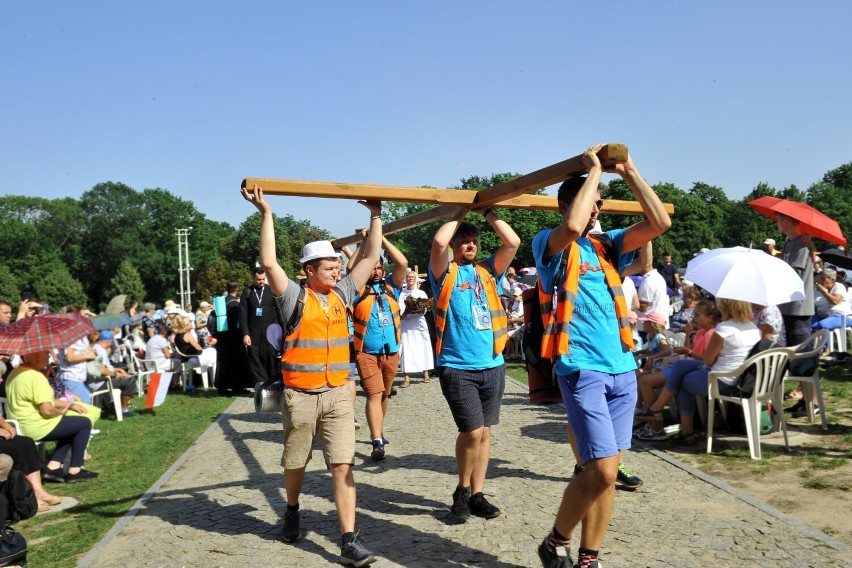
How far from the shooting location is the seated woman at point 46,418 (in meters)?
7.02

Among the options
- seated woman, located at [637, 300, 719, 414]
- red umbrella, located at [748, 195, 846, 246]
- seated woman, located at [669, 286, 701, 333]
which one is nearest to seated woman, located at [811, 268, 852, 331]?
seated woman, located at [669, 286, 701, 333]

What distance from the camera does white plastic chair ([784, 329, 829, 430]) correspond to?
7.41 meters

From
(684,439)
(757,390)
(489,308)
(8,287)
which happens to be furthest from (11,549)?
(8,287)

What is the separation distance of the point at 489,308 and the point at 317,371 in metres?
1.35

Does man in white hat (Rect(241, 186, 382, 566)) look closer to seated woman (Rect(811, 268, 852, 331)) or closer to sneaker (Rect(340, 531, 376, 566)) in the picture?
sneaker (Rect(340, 531, 376, 566))

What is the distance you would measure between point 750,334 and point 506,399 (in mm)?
4521

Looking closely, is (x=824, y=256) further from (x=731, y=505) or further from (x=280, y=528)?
(x=280, y=528)

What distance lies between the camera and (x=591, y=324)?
387cm

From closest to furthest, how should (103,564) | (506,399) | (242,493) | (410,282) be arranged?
(103,564) → (242,493) → (506,399) → (410,282)

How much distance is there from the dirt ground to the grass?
490 centimetres

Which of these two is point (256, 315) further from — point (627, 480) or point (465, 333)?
point (627, 480)

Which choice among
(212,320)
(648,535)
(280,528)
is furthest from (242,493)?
(212,320)

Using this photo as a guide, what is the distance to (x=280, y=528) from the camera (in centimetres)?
535

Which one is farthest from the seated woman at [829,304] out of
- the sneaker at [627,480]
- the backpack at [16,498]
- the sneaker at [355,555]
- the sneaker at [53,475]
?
the backpack at [16,498]
